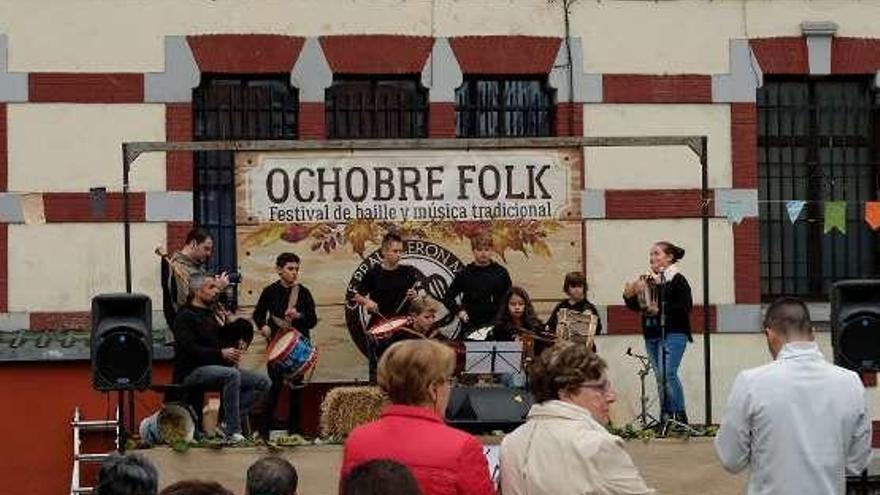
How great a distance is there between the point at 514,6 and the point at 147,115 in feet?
11.7

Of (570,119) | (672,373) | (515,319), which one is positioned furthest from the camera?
(570,119)

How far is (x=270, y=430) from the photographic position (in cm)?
1394

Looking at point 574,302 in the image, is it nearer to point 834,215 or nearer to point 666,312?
point 666,312

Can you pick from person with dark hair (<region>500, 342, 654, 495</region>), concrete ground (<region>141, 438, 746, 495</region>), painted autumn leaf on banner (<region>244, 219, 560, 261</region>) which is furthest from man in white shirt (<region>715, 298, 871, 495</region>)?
painted autumn leaf on banner (<region>244, 219, 560, 261</region>)

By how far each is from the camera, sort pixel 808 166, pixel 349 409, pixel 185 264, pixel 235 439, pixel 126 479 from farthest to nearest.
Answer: pixel 808 166, pixel 185 264, pixel 349 409, pixel 235 439, pixel 126 479

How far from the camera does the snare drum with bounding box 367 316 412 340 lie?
14023 mm

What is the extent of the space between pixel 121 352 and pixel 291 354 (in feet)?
6.97

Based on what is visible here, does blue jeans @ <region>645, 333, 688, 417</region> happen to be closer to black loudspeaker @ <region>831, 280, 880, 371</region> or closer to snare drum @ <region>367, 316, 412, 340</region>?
snare drum @ <region>367, 316, 412, 340</region>

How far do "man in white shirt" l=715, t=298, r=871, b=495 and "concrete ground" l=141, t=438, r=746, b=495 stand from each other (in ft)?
14.9

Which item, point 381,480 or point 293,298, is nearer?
point 381,480

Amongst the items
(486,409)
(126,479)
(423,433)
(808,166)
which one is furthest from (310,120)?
(126,479)

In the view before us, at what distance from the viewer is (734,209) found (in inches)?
626

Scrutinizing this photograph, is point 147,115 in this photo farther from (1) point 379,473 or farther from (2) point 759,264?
(1) point 379,473

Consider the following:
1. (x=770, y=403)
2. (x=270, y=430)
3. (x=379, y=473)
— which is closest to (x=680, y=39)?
(x=270, y=430)
